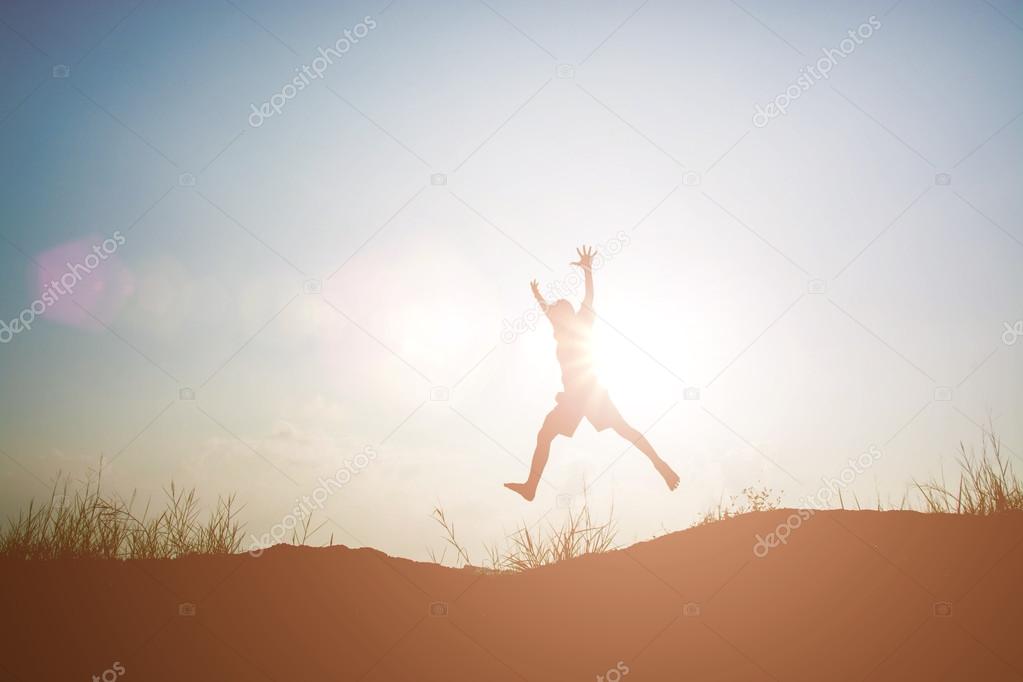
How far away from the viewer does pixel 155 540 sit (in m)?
8.64

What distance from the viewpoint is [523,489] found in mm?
8703

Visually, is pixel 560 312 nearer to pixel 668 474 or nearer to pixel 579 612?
pixel 668 474

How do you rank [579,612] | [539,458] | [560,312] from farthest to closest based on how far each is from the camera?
1. [560,312]
2. [539,458]
3. [579,612]

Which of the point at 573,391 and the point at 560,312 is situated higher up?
the point at 560,312

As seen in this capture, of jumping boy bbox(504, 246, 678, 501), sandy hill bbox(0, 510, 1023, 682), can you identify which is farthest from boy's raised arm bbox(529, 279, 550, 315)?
sandy hill bbox(0, 510, 1023, 682)

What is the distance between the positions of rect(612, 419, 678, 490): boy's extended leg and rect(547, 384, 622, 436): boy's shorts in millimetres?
111

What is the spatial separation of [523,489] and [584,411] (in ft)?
4.12

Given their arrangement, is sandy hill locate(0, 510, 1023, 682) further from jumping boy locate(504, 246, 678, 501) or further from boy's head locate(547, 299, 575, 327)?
boy's head locate(547, 299, 575, 327)

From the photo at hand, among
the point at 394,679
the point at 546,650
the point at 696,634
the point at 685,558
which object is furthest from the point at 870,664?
the point at 394,679

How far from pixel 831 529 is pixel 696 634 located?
222cm

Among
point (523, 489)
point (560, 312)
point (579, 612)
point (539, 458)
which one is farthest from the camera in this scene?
point (560, 312)

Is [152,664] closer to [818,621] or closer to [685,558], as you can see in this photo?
[685,558]

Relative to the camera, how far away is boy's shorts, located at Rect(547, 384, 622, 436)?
911cm

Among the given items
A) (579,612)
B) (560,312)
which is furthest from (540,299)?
(579,612)
